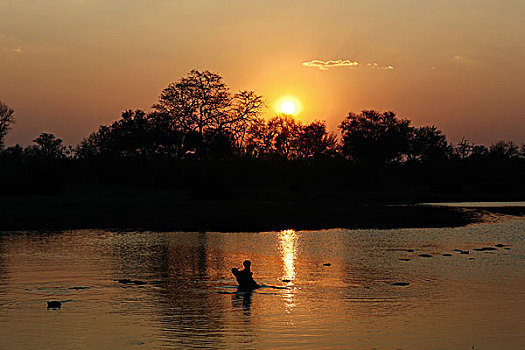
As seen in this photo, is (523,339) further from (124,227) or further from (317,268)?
(124,227)

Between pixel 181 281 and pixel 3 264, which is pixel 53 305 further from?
pixel 3 264

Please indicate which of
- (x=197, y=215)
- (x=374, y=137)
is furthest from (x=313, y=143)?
(x=197, y=215)

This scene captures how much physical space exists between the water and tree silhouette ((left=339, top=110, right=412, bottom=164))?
94.6 metres

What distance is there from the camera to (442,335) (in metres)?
17.8

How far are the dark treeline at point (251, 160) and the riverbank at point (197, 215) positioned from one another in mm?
9055

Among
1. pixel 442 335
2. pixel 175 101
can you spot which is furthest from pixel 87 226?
pixel 175 101

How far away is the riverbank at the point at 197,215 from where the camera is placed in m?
48.3

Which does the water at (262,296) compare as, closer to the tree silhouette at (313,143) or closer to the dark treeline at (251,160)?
the dark treeline at (251,160)

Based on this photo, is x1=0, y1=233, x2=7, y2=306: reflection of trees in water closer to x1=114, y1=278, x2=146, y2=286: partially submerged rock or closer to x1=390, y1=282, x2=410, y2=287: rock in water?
x1=114, y1=278, x2=146, y2=286: partially submerged rock

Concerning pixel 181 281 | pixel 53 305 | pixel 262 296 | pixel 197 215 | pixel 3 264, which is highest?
pixel 197 215

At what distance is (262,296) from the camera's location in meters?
23.0

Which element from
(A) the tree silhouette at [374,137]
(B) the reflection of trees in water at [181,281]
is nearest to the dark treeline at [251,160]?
(A) the tree silhouette at [374,137]

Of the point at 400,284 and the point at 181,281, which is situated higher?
the point at 181,281

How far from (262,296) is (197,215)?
31978 mm
